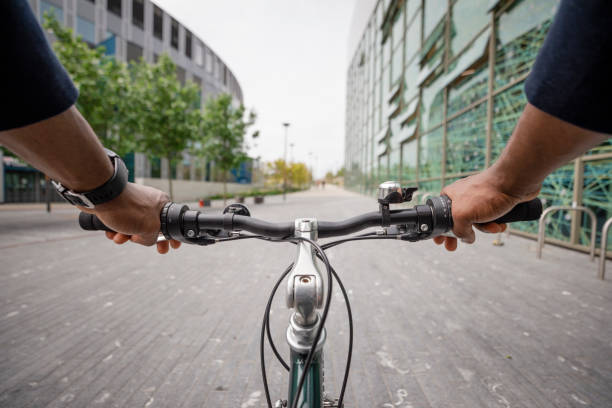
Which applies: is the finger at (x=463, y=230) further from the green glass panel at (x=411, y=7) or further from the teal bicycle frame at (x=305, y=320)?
the green glass panel at (x=411, y=7)

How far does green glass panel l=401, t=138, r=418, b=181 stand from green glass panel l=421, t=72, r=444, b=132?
59.5 inches

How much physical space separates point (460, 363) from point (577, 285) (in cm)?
305

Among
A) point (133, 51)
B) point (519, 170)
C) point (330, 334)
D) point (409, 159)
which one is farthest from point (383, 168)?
point (133, 51)

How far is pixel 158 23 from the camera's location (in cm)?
2736

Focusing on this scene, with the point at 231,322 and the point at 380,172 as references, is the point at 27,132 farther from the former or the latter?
the point at 380,172

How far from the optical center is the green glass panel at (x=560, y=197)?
19.8ft

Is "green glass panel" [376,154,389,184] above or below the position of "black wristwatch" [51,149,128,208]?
above

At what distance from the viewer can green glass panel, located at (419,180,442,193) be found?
1129 cm

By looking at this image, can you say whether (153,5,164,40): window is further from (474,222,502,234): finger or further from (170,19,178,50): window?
(474,222,502,234): finger

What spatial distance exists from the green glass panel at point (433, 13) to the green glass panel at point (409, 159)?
16.8ft

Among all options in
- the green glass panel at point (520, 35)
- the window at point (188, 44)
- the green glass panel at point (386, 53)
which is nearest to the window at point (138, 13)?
the window at point (188, 44)

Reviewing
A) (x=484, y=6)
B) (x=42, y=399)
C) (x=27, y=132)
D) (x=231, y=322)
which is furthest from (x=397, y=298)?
(x=484, y=6)

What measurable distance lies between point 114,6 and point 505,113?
30.6m

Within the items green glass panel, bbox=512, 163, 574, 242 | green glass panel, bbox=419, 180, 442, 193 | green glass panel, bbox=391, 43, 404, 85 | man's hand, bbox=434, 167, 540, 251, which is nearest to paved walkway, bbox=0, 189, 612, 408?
green glass panel, bbox=512, 163, 574, 242
